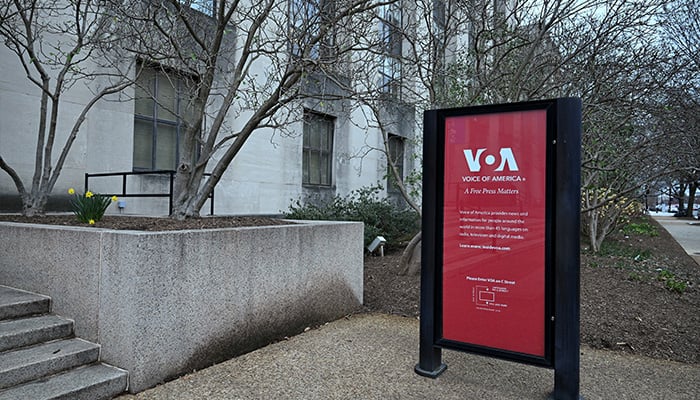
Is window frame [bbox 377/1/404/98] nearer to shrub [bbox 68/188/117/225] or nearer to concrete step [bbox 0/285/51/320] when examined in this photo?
shrub [bbox 68/188/117/225]

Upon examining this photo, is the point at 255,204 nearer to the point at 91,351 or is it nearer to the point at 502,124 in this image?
the point at 91,351

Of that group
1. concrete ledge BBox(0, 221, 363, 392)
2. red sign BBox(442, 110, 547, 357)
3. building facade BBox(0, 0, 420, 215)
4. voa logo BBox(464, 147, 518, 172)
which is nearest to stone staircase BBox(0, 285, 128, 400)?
concrete ledge BBox(0, 221, 363, 392)

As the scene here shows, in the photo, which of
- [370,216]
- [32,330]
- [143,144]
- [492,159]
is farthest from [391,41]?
[32,330]

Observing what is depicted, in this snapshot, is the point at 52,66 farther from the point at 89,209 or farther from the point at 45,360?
the point at 45,360

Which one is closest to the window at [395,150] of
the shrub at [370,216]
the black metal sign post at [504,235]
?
the shrub at [370,216]

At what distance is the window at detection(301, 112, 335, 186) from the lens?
13.0m

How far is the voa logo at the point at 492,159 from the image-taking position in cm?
382

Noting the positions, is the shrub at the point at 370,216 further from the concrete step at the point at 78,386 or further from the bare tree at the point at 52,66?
the concrete step at the point at 78,386

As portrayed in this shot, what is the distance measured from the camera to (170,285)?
3990 mm

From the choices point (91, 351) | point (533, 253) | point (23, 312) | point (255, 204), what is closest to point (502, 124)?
point (533, 253)

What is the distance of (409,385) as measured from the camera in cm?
392

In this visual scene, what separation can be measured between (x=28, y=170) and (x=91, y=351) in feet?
16.5

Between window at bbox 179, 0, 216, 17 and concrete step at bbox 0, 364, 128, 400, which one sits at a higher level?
window at bbox 179, 0, 216, 17

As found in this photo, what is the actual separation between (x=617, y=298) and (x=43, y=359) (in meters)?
6.56
